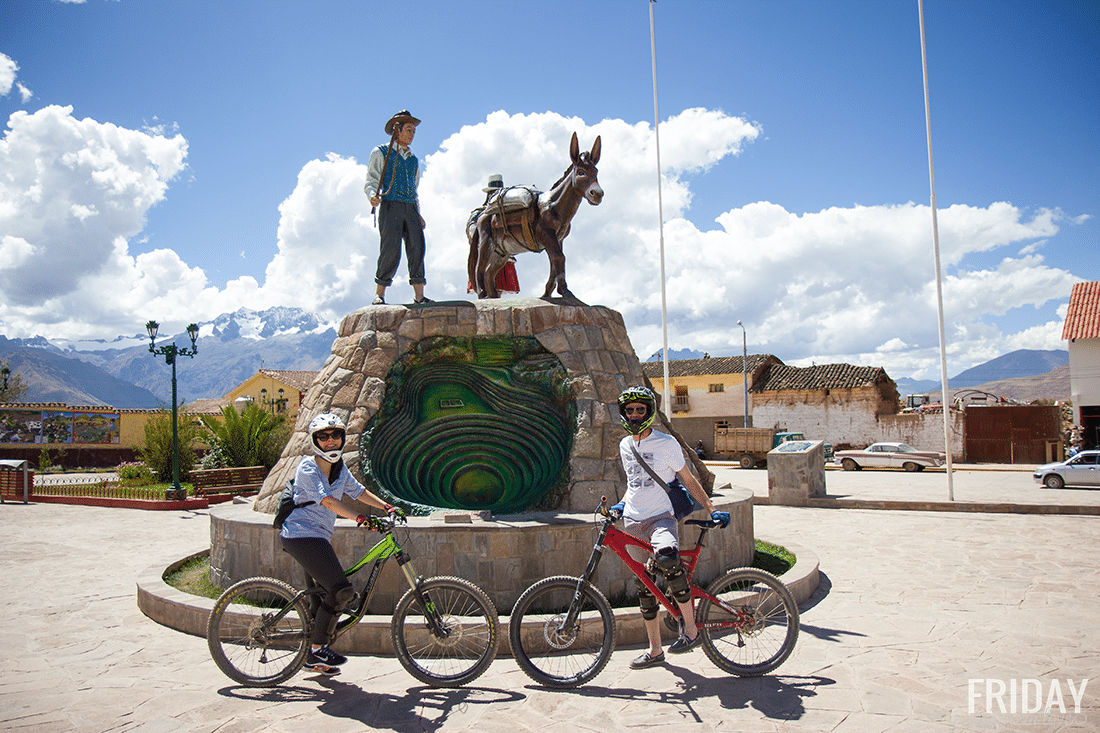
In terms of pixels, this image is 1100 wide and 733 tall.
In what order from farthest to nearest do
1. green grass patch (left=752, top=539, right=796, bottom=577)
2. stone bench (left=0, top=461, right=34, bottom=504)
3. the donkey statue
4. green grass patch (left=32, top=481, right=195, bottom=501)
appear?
1. stone bench (left=0, top=461, right=34, bottom=504)
2. green grass patch (left=32, top=481, right=195, bottom=501)
3. the donkey statue
4. green grass patch (left=752, top=539, right=796, bottom=577)

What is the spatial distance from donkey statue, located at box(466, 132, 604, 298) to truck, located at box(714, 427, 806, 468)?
21.1 m

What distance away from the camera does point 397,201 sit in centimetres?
808

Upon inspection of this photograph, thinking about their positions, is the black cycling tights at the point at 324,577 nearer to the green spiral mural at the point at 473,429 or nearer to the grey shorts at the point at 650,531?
the grey shorts at the point at 650,531

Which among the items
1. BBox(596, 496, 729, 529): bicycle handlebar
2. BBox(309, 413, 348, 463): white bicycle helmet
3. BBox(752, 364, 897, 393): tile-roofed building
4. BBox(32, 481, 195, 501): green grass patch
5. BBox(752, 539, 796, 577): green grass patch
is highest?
BBox(752, 364, 897, 393): tile-roofed building

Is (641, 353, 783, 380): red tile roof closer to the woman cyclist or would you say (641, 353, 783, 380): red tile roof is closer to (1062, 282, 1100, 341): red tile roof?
(1062, 282, 1100, 341): red tile roof

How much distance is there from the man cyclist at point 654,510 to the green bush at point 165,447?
18977 mm

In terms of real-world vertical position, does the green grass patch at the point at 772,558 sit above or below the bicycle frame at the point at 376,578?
below

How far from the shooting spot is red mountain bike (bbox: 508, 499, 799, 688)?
4.41m

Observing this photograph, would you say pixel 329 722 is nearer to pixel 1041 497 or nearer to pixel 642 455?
pixel 642 455

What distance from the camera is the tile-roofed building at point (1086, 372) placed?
25172 millimetres

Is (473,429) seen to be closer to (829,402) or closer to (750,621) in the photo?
(750,621)

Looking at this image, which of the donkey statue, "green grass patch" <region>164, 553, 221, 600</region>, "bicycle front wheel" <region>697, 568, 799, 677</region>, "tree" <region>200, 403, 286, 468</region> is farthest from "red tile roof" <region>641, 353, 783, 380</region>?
"bicycle front wheel" <region>697, 568, 799, 677</region>

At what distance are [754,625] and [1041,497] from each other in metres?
13.7

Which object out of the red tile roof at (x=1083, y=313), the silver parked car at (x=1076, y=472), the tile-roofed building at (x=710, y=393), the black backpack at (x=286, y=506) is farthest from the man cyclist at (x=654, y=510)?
the tile-roofed building at (x=710, y=393)
